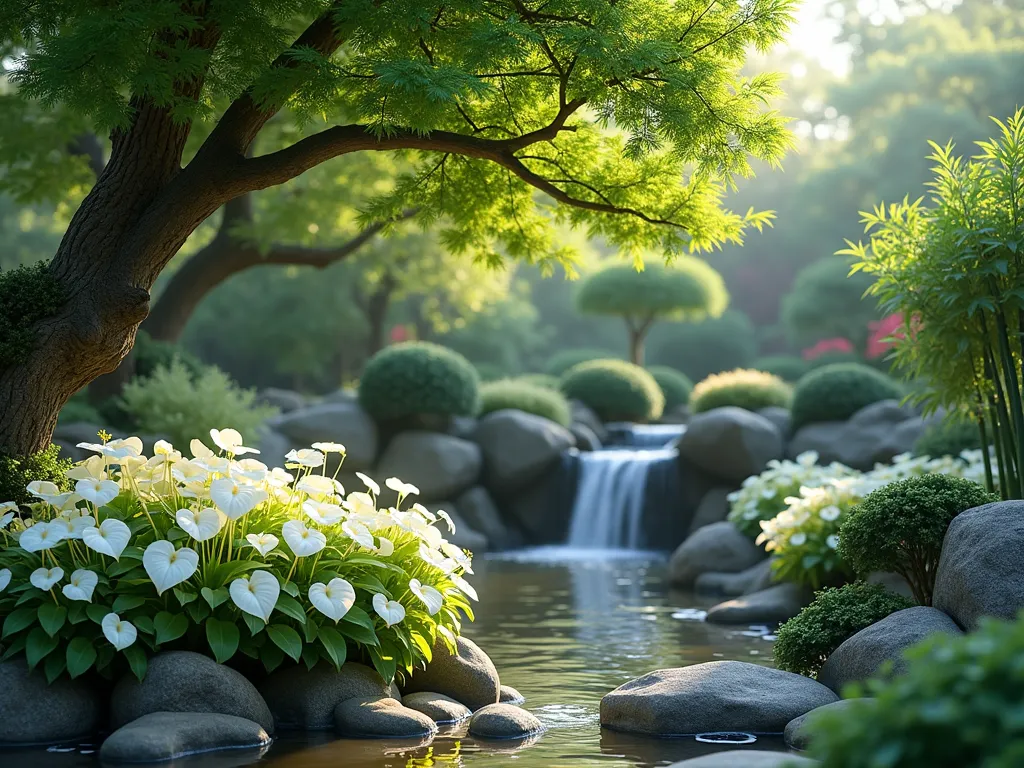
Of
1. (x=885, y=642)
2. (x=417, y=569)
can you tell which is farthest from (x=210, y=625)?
(x=885, y=642)

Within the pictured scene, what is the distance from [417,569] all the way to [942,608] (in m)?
2.94

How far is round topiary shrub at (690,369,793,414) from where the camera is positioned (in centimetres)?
1833

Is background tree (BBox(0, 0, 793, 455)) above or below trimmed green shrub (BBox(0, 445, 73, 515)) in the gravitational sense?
above

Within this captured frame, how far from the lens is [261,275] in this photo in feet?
99.4

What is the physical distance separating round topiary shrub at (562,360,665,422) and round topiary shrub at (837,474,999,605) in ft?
42.6

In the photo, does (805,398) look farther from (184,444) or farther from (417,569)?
(417,569)

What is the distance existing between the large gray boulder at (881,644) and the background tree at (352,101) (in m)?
2.67

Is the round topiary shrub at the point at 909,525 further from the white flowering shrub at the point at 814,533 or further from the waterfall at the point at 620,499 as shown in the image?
the waterfall at the point at 620,499

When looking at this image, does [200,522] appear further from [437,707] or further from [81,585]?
[437,707]

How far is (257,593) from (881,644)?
3261mm

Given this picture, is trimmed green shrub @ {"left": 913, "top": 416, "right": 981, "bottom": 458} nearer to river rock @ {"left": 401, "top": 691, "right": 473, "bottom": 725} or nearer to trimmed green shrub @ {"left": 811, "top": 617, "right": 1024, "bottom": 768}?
river rock @ {"left": 401, "top": 691, "right": 473, "bottom": 725}

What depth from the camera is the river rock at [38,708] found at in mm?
5480

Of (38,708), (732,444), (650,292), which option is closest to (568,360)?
(650,292)

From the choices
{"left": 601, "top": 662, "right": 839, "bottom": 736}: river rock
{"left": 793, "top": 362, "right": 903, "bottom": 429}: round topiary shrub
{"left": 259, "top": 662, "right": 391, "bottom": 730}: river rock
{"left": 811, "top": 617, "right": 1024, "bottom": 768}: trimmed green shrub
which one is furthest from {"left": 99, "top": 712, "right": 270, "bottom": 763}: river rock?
{"left": 793, "top": 362, "right": 903, "bottom": 429}: round topiary shrub
